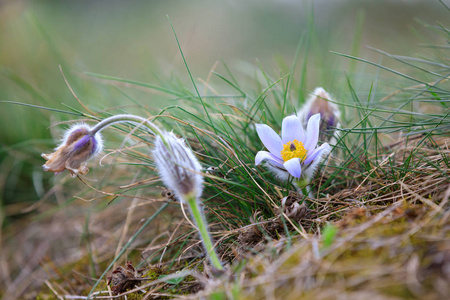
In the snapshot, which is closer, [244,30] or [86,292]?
[86,292]

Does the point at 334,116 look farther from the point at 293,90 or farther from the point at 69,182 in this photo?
the point at 69,182

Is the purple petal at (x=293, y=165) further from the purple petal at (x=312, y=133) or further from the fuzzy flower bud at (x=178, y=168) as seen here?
the fuzzy flower bud at (x=178, y=168)

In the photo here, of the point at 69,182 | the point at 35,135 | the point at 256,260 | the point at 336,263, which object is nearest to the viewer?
the point at 336,263

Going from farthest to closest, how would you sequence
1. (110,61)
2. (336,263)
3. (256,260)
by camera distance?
Result: (110,61) < (256,260) < (336,263)

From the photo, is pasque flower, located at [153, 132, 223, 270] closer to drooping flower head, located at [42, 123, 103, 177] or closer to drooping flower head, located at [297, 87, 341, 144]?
drooping flower head, located at [42, 123, 103, 177]

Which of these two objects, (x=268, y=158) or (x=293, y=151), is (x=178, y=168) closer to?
(x=268, y=158)

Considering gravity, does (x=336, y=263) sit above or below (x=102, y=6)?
below

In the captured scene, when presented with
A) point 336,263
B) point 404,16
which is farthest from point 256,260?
point 404,16

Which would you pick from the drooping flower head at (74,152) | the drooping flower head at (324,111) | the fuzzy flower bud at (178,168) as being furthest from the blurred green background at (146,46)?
the fuzzy flower bud at (178,168)
